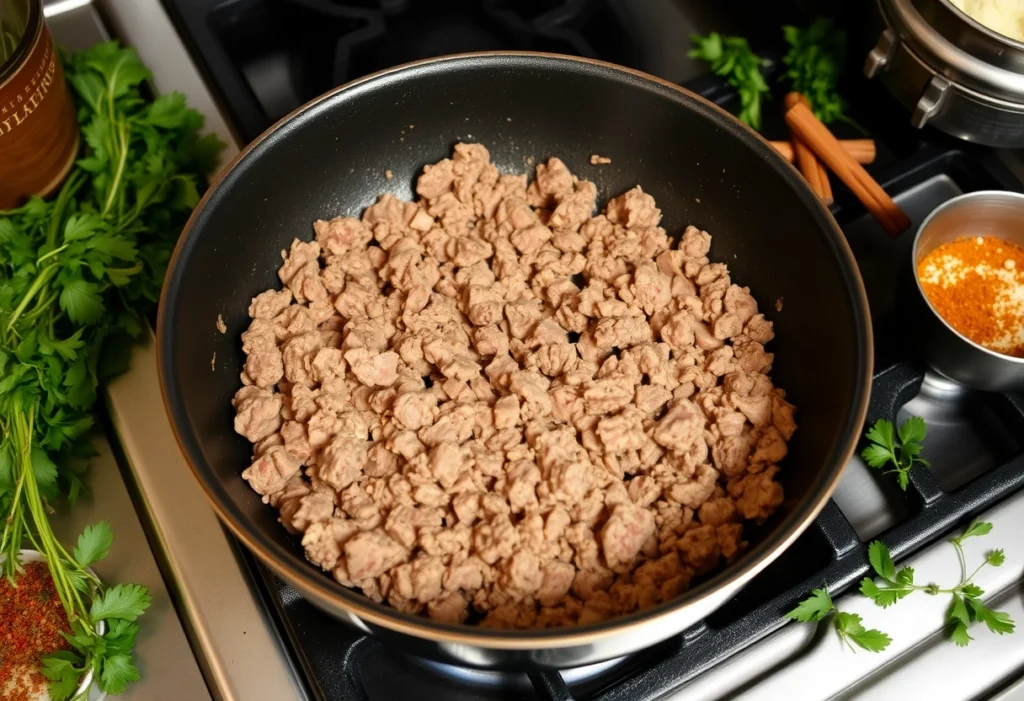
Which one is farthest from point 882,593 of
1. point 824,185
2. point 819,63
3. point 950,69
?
point 819,63

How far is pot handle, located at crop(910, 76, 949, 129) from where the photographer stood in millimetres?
1212

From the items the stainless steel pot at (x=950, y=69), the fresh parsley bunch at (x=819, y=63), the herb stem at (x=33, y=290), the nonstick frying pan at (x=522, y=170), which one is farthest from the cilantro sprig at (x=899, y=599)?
the herb stem at (x=33, y=290)

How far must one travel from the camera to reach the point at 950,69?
3.93 feet

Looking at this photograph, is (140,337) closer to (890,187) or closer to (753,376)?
(753,376)

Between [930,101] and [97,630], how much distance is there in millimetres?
1252

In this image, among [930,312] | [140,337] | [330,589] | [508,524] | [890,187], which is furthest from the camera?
[890,187]

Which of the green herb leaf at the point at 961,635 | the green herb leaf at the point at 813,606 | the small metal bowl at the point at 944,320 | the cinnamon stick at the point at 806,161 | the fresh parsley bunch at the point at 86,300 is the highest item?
the fresh parsley bunch at the point at 86,300

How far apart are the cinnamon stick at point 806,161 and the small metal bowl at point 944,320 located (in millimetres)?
171

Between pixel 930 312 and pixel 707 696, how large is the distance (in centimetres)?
53

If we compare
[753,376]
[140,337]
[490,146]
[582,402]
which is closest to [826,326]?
[753,376]

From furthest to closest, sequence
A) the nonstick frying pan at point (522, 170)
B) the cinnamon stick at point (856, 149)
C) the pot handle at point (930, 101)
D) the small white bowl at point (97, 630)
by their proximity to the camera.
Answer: the cinnamon stick at point (856, 149)
the pot handle at point (930, 101)
the small white bowl at point (97, 630)
the nonstick frying pan at point (522, 170)

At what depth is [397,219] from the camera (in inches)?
47.8

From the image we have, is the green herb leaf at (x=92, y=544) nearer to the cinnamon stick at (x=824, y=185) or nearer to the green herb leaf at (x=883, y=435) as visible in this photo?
the green herb leaf at (x=883, y=435)

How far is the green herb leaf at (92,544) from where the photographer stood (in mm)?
983
